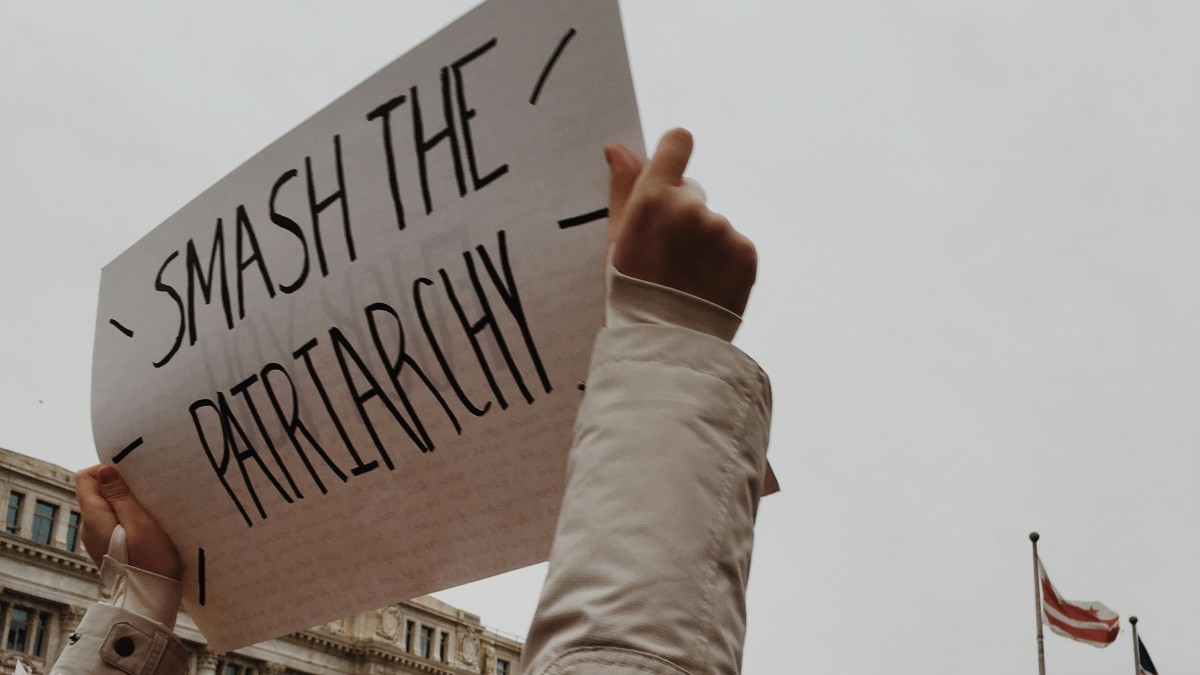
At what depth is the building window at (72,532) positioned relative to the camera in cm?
3646

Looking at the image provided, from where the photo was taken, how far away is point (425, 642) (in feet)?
150

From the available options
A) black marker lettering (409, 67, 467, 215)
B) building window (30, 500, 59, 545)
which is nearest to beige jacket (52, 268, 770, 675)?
black marker lettering (409, 67, 467, 215)

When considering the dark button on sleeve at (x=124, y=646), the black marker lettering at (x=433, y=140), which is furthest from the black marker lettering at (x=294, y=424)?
the dark button on sleeve at (x=124, y=646)

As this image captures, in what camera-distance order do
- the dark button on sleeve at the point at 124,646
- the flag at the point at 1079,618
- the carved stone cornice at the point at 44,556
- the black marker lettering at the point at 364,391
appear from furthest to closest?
the carved stone cornice at the point at 44,556, the flag at the point at 1079,618, the dark button on sleeve at the point at 124,646, the black marker lettering at the point at 364,391

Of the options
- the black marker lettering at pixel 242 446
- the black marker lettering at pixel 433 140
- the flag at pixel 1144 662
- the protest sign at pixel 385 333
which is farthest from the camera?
the flag at pixel 1144 662

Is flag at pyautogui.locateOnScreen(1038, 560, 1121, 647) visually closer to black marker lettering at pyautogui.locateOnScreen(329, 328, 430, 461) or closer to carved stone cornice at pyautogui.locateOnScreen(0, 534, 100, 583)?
black marker lettering at pyautogui.locateOnScreen(329, 328, 430, 461)

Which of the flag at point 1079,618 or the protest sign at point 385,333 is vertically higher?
the flag at point 1079,618

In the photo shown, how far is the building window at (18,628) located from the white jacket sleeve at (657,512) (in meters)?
38.1

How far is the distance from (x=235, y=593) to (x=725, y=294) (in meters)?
1.42

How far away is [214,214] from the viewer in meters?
2.18

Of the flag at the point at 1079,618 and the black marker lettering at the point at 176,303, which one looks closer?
the black marker lettering at the point at 176,303

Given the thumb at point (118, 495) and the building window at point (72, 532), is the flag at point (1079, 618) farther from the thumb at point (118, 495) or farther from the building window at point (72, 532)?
the building window at point (72, 532)

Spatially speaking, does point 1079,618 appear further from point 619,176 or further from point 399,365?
point 619,176

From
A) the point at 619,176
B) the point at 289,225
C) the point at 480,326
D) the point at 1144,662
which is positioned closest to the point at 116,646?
the point at 289,225
